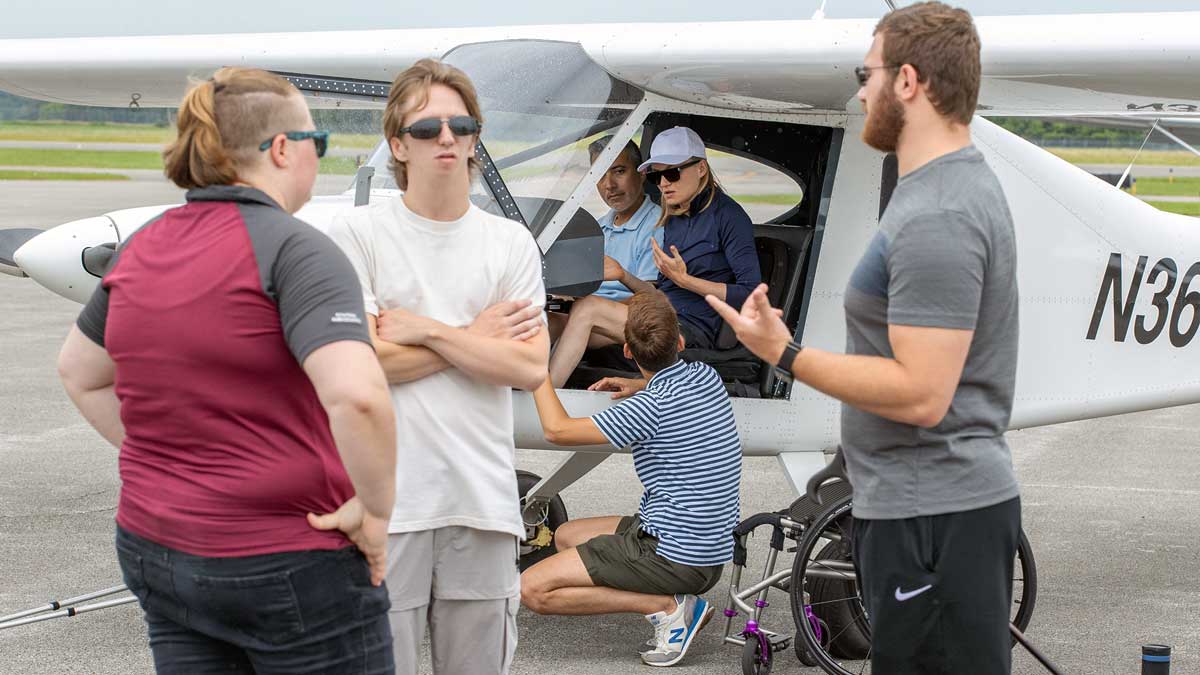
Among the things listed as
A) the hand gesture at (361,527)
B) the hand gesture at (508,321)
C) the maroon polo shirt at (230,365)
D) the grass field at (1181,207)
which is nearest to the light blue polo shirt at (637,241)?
the hand gesture at (508,321)

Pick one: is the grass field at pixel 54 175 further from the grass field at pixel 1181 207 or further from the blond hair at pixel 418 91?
the blond hair at pixel 418 91

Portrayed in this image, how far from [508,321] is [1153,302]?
3601 millimetres

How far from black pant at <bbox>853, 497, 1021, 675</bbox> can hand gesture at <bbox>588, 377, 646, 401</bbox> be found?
7.98 ft

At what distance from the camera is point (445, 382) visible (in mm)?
2910

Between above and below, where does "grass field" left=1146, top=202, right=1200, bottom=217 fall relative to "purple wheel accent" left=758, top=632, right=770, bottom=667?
below

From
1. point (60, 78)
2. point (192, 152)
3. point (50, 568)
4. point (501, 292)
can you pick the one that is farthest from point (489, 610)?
point (60, 78)

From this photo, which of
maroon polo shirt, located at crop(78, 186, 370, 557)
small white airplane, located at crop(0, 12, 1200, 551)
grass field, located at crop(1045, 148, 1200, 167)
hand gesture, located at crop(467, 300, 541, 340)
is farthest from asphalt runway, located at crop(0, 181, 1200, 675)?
grass field, located at crop(1045, 148, 1200, 167)

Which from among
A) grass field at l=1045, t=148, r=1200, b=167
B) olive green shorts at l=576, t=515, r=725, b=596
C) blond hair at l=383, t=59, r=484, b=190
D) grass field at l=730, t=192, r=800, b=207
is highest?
blond hair at l=383, t=59, r=484, b=190

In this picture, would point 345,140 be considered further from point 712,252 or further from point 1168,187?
point 1168,187

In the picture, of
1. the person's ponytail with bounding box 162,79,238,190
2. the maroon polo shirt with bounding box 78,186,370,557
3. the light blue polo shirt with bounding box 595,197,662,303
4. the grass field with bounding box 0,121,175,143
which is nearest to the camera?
the maroon polo shirt with bounding box 78,186,370,557

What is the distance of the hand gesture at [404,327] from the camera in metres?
2.84

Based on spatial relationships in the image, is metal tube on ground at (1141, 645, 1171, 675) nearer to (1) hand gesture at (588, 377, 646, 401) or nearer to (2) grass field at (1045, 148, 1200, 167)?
(1) hand gesture at (588, 377, 646, 401)

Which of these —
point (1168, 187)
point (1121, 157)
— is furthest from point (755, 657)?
point (1121, 157)

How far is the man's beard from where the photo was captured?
94.3 inches
